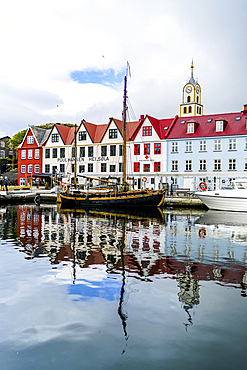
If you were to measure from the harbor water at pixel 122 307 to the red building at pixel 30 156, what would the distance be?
53722 millimetres

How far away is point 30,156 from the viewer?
221 feet

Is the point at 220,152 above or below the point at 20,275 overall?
above

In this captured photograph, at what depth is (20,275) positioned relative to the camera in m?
10.0

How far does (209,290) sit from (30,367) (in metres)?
5.01

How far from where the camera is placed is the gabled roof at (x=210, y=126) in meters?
48.4

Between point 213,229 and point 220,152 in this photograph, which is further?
point 220,152

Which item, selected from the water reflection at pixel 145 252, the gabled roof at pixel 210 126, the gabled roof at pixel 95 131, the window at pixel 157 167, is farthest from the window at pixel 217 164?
the water reflection at pixel 145 252

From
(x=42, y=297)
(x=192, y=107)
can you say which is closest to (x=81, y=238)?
(x=42, y=297)

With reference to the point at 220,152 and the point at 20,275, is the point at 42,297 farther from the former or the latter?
the point at 220,152

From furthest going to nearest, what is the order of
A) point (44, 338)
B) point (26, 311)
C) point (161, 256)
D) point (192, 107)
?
1. point (192, 107)
2. point (161, 256)
3. point (26, 311)
4. point (44, 338)

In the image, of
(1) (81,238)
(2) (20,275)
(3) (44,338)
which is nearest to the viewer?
(3) (44,338)

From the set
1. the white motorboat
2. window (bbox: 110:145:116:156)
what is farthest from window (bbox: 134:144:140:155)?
the white motorboat

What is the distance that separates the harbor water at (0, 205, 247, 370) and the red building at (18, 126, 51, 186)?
53.7 meters

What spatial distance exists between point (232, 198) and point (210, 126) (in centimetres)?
2052
